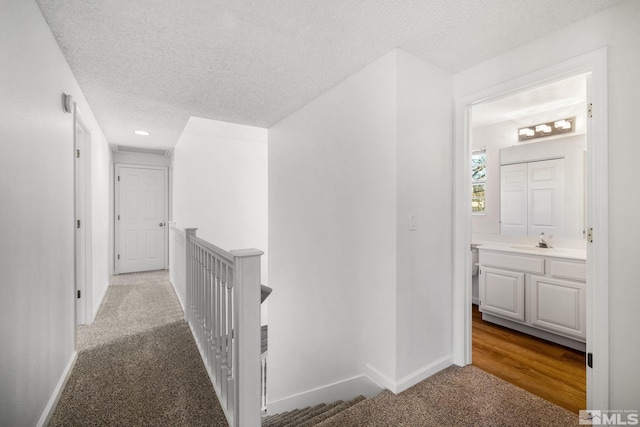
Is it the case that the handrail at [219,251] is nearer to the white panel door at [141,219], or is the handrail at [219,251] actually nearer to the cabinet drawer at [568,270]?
the cabinet drawer at [568,270]

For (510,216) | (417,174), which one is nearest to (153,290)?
(417,174)

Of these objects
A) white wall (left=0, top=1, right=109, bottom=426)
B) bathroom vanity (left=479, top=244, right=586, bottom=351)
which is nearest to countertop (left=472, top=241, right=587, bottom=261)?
bathroom vanity (left=479, top=244, right=586, bottom=351)

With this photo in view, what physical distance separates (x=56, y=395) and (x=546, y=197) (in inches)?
184

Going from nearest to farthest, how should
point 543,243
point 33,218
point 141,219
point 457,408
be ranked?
point 33,218 < point 457,408 < point 543,243 < point 141,219

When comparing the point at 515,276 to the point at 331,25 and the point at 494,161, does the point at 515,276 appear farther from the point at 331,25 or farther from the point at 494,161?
the point at 331,25

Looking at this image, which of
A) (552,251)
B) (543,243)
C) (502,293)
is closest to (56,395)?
(502,293)

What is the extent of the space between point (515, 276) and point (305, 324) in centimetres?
230

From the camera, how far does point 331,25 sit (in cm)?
166

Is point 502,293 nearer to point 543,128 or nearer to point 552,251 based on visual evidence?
point 552,251

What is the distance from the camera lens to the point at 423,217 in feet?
6.62

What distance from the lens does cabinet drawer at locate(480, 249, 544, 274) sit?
2.94 metres

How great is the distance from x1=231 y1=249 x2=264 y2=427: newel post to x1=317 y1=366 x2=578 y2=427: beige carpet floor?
0.42m
